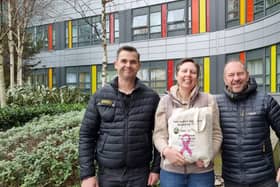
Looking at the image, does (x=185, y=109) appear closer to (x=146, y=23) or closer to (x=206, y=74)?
(x=206, y=74)

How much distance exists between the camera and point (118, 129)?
2.83 metres

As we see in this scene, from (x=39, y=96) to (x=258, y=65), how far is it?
36.2 feet

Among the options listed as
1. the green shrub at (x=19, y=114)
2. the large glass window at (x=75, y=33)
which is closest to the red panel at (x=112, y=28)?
the large glass window at (x=75, y=33)

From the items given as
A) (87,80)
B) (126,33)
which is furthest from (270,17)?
(87,80)

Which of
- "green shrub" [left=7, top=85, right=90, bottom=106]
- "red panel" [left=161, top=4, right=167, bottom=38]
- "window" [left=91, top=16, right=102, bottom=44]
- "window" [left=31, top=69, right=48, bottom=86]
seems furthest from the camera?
"window" [left=31, top=69, right=48, bottom=86]

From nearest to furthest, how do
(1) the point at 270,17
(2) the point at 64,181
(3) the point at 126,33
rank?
(2) the point at 64,181 < (1) the point at 270,17 < (3) the point at 126,33

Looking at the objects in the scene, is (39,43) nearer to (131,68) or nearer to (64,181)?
(64,181)

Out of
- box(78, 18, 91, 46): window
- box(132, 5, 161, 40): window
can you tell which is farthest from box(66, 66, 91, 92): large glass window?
box(132, 5, 161, 40): window

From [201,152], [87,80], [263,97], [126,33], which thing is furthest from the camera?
[87,80]

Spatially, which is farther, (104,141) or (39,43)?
(39,43)

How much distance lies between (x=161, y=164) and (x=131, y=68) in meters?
0.86

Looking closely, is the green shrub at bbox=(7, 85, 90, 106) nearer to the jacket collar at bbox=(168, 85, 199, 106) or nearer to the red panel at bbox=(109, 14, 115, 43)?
the red panel at bbox=(109, 14, 115, 43)

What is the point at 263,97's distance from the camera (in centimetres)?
283

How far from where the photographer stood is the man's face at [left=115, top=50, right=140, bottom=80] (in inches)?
112
